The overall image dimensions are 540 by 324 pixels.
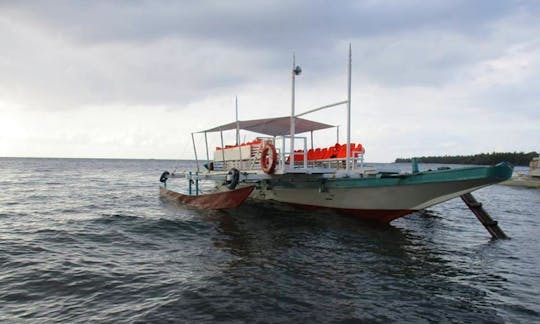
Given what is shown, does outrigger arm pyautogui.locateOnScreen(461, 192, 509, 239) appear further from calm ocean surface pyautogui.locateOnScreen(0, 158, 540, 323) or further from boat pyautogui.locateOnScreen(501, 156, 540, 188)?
boat pyautogui.locateOnScreen(501, 156, 540, 188)

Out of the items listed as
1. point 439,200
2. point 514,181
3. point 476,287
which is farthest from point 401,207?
point 514,181

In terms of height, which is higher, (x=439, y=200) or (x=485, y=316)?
(x=439, y=200)

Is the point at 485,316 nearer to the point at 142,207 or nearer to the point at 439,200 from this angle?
the point at 439,200

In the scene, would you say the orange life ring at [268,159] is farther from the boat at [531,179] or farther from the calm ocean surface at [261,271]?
the boat at [531,179]

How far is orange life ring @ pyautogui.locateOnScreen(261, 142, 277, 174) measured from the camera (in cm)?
1412

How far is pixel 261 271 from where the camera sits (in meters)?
8.30

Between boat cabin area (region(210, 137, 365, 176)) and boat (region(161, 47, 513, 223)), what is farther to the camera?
boat cabin area (region(210, 137, 365, 176))

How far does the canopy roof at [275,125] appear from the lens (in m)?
16.8

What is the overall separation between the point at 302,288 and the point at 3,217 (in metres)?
13.1

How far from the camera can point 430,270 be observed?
28.6 feet

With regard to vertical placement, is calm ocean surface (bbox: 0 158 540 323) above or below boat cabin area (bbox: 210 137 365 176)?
below

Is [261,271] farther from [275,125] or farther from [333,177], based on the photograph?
[275,125]

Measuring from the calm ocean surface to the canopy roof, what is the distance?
422 centimetres

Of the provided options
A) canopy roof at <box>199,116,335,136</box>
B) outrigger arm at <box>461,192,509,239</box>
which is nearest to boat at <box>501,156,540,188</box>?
outrigger arm at <box>461,192,509,239</box>
